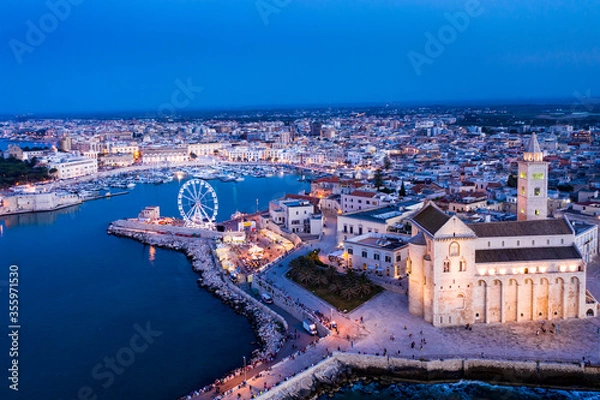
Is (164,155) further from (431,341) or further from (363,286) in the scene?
(431,341)

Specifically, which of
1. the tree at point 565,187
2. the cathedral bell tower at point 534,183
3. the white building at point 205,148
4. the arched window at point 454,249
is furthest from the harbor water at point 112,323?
the white building at point 205,148

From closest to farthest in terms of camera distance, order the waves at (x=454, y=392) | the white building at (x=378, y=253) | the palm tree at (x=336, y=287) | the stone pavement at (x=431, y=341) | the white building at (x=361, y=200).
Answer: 1. the waves at (x=454, y=392)
2. the stone pavement at (x=431, y=341)
3. the palm tree at (x=336, y=287)
4. the white building at (x=378, y=253)
5. the white building at (x=361, y=200)

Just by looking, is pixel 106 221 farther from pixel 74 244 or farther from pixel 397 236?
pixel 397 236

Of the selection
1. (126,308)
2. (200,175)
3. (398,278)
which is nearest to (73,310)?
(126,308)

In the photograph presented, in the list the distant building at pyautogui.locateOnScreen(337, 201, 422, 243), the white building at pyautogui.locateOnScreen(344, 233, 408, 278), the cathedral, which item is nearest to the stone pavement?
the cathedral

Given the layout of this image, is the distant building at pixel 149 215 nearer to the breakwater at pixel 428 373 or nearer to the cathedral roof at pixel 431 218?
the cathedral roof at pixel 431 218

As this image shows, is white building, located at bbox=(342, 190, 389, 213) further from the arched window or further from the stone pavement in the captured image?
the arched window
